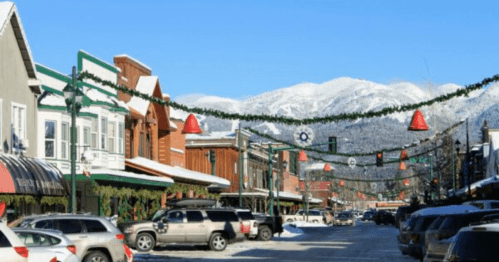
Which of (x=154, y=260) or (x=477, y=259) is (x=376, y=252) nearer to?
(x=154, y=260)

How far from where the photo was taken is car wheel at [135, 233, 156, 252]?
124ft

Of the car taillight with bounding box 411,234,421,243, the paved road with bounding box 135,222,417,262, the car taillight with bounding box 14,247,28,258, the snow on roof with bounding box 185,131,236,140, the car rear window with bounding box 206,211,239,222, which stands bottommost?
the paved road with bounding box 135,222,417,262

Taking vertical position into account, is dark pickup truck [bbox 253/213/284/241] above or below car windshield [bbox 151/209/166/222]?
below

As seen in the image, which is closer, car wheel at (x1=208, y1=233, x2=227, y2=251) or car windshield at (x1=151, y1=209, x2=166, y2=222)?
car windshield at (x1=151, y1=209, x2=166, y2=222)

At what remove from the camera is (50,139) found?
42688 mm

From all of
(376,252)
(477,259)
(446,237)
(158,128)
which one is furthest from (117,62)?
(477,259)

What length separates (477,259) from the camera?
43.6 ft

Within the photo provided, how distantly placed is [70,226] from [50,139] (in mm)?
18964

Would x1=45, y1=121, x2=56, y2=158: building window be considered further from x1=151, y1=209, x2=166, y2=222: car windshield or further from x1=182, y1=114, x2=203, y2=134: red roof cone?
x1=151, y1=209, x2=166, y2=222: car windshield

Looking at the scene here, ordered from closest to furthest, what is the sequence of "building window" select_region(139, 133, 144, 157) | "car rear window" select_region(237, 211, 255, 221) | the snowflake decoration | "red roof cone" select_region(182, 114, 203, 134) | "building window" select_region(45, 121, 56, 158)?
"building window" select_region(45, 121, 56, 158) → "car rear window" select_region(237, 211, 255, 221) → "red roof cone" select_region(182, 114, 203, 134) → the snowflake decoration → "building window" select_region(139, 133, 144, 157)

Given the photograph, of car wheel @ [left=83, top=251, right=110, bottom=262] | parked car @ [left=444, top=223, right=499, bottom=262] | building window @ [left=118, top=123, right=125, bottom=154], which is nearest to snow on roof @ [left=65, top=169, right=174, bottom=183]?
building window @ [left=118, top=123, right=125, bottom=154]

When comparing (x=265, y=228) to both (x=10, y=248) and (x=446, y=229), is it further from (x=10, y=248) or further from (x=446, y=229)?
(x=10, y=248)

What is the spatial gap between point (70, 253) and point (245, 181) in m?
66.3

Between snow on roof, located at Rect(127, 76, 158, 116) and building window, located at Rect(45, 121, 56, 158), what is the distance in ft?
36.4
